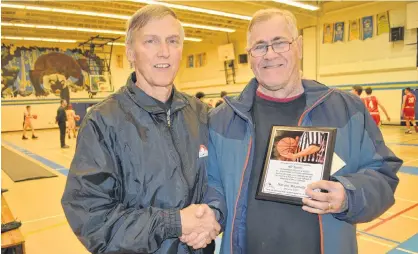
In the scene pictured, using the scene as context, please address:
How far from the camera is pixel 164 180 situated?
166 centimetres

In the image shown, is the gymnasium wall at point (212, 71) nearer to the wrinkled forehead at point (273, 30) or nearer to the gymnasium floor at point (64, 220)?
the gymnasium floor at point (64, 220)

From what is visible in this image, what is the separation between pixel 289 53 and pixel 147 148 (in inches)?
38.4

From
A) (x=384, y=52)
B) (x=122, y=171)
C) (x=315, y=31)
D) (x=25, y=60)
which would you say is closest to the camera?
(x=122, y=171)

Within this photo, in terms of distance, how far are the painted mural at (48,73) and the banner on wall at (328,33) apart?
16839 mm

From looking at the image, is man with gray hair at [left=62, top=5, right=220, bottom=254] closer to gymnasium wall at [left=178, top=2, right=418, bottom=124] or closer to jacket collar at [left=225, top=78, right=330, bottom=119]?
jacket collar at [left=225, top=78, right=330, bottom=119]

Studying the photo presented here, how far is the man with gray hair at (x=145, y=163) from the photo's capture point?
150 cm

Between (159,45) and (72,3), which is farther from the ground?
(72,3)

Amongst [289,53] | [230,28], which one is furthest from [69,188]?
[230,28]

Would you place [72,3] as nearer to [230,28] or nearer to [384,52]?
[230,28]

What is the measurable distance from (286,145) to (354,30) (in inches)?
669

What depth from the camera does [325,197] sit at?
144 cm

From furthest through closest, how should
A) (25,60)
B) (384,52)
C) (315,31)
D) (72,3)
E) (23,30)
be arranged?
(25,60), (23,30), (315,31), (384,52), (72,3)

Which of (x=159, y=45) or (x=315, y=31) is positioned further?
(x=315, y=31)

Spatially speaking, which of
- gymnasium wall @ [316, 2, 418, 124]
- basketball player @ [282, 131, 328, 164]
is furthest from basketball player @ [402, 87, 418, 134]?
basketball player @ [282, 131, 328, 164]
